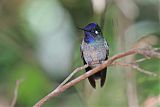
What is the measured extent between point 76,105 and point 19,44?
91 centimetres

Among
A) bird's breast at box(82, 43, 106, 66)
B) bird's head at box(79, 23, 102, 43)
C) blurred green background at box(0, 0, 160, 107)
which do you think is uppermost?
bird's head at box(79, 23, 102, 43)

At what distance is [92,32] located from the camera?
248 cm

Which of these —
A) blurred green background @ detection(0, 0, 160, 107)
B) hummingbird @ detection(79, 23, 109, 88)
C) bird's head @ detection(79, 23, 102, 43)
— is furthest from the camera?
blurred green background @ detection(0, 0, 160, 107)

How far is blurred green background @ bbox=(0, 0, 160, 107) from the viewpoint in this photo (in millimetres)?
3689

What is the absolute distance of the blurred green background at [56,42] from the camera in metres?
3.69

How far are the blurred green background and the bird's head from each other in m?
0.66

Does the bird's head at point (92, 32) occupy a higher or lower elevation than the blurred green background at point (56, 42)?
higher

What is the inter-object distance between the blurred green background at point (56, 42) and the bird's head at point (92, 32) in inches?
26.0

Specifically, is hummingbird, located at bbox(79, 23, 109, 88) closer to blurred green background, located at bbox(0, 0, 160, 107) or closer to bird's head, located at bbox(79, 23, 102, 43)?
bird's head, located at bbox(79, 23, 102, 43)

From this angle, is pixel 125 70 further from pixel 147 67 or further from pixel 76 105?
pixel 76 105

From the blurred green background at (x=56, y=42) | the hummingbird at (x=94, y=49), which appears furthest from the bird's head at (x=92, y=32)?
the blurred green background at (x=56, y=42)

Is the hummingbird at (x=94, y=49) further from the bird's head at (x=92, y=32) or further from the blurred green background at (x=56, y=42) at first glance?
the blurred green background at (x=56, y=42)

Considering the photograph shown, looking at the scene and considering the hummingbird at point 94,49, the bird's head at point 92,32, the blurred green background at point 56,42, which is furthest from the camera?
the blurred green background at point 56,42

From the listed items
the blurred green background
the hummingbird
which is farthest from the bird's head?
the blurred green background
